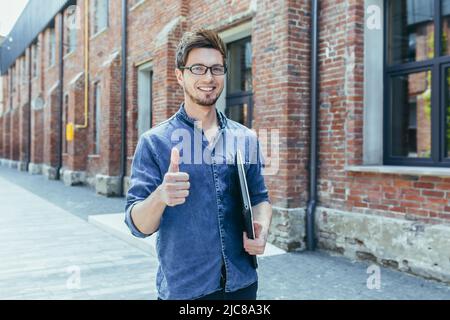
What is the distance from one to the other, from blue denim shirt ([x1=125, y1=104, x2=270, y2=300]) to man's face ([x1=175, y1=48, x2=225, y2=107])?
5.1 inches

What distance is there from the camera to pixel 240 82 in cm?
878

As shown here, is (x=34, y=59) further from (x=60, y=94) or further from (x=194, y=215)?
(x=194, y=215)

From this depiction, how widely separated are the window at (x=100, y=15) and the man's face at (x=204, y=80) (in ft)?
46.5

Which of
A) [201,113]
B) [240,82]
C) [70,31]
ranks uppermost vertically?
[70,31]

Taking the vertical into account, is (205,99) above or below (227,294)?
above

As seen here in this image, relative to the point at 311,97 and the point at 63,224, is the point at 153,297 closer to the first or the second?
the point at 311,97

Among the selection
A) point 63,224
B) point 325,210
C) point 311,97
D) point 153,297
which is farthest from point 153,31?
point 153,297

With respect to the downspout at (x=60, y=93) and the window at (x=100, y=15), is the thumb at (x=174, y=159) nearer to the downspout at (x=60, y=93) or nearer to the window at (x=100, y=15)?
the window at (x=100, y=15)

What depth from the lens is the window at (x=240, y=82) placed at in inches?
332

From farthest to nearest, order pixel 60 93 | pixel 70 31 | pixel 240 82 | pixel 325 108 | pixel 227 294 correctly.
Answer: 1. pixel 60 93
2. pixel 70 31
3. pixel 240 82
4. pixel 325 108
5. pixel 227 294

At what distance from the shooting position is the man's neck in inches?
78.5

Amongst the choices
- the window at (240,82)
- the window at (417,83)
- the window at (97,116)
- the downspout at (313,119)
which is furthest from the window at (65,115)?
the window at (417,83)

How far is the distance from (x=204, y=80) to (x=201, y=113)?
0.17 meters

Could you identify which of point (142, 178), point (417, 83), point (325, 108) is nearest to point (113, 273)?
point (325, 108)
